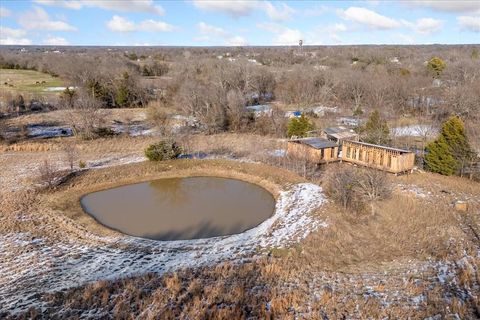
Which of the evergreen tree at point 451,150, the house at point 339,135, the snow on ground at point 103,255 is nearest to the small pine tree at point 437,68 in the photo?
the house at point 339,135

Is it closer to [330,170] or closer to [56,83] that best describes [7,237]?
[330,170]

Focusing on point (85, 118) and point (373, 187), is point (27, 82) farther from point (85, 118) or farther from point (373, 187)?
point (373, 187)

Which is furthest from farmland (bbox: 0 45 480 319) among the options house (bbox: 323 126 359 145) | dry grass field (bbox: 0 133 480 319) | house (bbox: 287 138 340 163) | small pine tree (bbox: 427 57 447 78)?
small pine tree (bbox: 427 57 447 78)

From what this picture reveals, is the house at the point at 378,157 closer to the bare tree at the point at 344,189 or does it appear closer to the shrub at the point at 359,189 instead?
the shrub at the point at 359,189

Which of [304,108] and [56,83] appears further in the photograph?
[56,83]

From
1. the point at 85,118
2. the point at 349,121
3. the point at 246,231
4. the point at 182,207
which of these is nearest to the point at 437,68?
the point at 349,121

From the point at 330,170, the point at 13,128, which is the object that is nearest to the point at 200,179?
the point at 330,170
